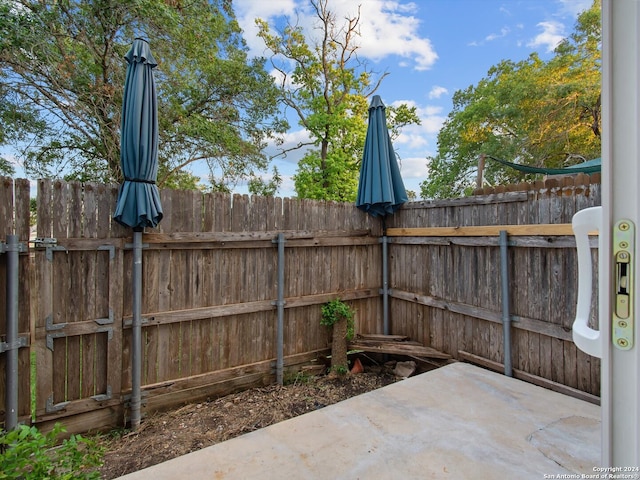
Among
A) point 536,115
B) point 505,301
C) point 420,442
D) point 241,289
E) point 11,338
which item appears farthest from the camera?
point 536,115

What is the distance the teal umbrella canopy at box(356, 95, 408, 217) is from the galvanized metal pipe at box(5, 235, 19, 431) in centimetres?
344

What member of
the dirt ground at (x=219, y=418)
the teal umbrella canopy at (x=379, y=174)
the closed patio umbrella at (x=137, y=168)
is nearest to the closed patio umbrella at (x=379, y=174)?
the teal umbrella canopy at (x=379, y=174)

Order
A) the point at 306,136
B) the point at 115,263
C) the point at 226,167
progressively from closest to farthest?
the point at 115,263
the point at 226,167
the point at 306,136

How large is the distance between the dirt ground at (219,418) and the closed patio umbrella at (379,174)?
84.2 inches

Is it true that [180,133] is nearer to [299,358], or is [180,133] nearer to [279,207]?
[279,207]

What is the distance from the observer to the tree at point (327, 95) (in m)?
9.18

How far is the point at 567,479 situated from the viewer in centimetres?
182

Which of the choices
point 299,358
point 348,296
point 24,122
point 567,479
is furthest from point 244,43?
point 567,479

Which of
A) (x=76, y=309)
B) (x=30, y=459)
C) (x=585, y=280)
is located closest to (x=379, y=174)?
(x=76, y=309)

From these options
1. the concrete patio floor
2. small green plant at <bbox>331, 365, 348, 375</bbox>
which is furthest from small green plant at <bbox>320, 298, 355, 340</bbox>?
the concrete patio floor

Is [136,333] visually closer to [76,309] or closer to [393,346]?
[76,309]

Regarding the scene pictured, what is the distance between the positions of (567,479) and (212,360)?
9.78 feet

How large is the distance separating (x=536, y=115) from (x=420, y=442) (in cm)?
1061

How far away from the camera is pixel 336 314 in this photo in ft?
13.5
